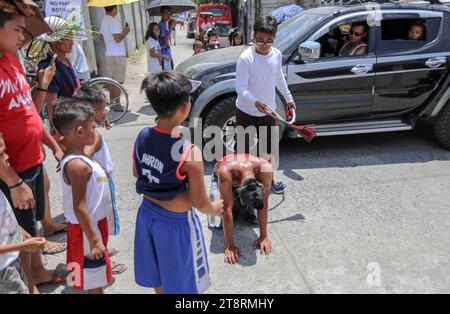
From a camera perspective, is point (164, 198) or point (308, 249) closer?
point (164, 198)

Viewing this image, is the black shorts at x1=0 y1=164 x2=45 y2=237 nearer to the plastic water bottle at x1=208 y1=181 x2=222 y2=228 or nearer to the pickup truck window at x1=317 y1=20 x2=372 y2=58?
the plastic water bottle at x1=208 y1=181 x2=222 y2=228

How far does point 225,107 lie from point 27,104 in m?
2.59

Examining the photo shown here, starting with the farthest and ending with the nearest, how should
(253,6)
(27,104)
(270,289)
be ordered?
(253,6) < (270,289) < (27,104)

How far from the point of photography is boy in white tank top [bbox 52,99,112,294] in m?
2.04

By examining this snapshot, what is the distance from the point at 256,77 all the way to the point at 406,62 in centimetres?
229

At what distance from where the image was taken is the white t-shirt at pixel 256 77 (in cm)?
345

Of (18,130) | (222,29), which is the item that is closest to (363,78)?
(18,130)

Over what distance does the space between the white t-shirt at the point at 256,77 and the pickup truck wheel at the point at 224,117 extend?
90 centimetres

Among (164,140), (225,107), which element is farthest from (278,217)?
(164,140)

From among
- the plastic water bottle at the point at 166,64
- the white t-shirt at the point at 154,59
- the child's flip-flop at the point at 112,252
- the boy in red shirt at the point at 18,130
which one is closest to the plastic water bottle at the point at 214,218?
the child's flip-flop at the point at 112,252

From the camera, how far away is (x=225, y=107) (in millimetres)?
4539

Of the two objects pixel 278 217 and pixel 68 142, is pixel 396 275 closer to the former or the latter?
pixel 278 217

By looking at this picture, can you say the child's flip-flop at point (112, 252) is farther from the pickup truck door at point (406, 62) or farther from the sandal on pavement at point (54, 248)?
the pickup truck door at point (406, 62)

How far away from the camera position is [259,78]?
11.5ft
